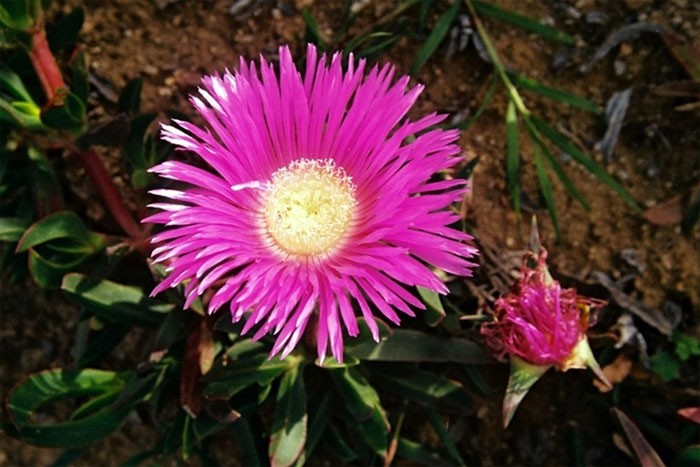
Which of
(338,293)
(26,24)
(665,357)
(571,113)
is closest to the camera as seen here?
(338,293)

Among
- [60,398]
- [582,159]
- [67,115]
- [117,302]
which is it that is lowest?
[60,398]

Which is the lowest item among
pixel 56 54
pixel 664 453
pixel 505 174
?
pixel 664 453

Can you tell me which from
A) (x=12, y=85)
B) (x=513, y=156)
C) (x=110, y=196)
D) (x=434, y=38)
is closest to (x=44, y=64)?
(x=12, y=85)

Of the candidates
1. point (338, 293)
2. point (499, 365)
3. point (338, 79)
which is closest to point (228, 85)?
point (338, 79)

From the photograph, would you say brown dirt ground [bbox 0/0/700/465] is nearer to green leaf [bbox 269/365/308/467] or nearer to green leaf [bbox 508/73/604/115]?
green leaf [bbox 508/73/604/115]

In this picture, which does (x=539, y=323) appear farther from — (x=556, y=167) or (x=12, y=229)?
(x=12, y=229)

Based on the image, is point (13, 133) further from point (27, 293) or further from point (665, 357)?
point (665, 357)

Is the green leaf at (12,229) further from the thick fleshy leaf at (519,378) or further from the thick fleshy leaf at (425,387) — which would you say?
the thick fleshy leaf at (519,378)
